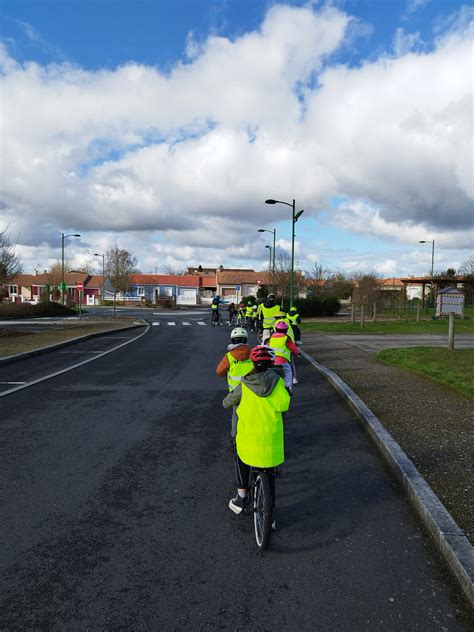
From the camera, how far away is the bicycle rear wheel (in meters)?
3.53

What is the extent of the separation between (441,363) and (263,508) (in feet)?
30.0

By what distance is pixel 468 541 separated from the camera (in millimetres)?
3496

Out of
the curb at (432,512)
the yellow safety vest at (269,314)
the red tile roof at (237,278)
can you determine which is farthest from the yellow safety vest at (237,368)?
the red tile roof at (237,278)

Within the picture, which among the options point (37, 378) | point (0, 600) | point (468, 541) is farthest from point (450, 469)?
point (37, 378)

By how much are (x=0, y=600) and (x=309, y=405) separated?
19.5ft

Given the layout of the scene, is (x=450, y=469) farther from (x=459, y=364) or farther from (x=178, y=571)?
(x=459, y=364)

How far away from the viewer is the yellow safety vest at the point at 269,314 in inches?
424

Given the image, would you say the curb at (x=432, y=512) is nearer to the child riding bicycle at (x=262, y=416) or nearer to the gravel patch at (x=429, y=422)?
the gravel patch at (x=429, y=422)

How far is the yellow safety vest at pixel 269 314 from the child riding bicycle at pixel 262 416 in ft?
22.5

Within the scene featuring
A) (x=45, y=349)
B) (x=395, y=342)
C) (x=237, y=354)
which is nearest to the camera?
(x=237, y=354)

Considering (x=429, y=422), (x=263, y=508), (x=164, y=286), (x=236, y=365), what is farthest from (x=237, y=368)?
(x=164, y=286)

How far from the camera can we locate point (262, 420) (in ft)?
12.4

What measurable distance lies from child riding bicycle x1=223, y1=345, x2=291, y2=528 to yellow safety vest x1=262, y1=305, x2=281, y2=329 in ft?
22.5

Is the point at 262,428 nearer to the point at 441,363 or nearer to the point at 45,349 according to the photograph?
the point at 441,363
